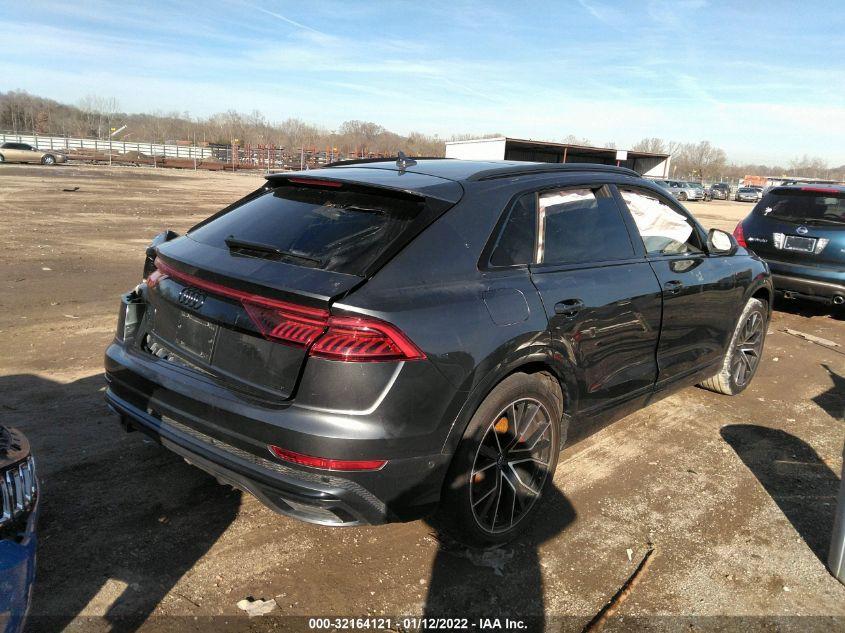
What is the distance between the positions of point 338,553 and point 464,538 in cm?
60

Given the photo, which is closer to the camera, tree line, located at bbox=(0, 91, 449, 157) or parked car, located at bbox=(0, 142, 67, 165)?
parked car, located at bbox=(0, 142, 67, 165)

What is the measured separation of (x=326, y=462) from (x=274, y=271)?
79 cm

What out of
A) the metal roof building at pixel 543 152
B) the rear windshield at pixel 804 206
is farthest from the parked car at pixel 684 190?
the rear windshield at pixel 804 206

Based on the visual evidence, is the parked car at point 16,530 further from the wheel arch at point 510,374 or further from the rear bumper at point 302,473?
the wheel arch at point 510,374

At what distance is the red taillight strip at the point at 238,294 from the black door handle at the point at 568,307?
1.27 metres

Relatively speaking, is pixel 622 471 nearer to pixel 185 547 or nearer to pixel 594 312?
pixel 594 312

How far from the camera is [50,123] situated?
10575 centimetres

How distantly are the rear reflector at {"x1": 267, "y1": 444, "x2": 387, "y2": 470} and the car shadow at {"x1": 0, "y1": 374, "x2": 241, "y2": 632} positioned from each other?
0.76 meters

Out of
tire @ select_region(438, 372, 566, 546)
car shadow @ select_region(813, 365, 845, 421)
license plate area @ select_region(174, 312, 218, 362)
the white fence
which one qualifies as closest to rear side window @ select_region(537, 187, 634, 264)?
tire @ select_region(438, 372, 566, 546)

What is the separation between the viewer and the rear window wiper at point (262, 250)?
2625 millimetres

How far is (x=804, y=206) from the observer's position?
7.88 meters

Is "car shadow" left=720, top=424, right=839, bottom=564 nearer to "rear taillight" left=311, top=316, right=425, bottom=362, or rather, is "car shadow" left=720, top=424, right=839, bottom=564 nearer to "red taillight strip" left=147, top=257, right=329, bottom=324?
"rear taillight" left=311, top=316, right=425, bottom=362

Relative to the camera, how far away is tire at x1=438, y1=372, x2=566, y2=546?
2.74 metres

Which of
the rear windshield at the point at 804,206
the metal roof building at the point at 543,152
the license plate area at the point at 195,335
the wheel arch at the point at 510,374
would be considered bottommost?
the wheel arch at the point at 510,374
